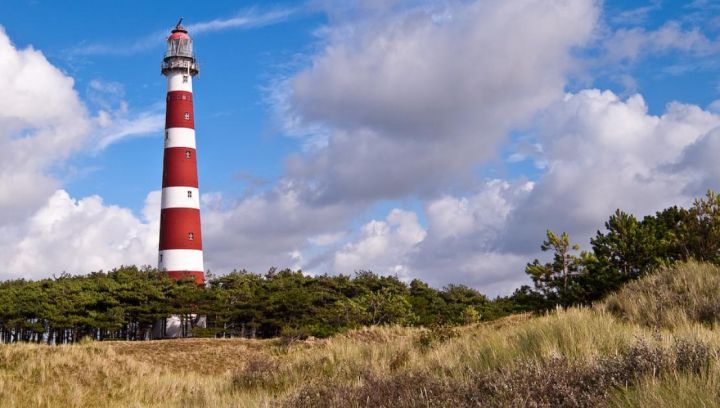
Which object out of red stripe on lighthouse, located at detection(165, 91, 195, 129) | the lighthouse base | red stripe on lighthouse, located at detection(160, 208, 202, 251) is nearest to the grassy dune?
red stripe on lighthouse, located at detection(160, 208, 202, 251)

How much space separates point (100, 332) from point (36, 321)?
6.36 meters

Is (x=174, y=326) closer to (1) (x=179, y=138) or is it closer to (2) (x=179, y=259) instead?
(2) (x=179, y=259)

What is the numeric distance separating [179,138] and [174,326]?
18038 mm

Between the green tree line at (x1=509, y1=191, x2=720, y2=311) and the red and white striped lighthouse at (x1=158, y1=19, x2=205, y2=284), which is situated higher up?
the red and white striped lighthouse at (x1=158, y1=19, x2=205, y2=284)

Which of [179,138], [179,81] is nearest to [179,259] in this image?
[179,138]

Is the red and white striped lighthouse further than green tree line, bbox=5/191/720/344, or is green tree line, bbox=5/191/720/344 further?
the red and white striped lighthouse

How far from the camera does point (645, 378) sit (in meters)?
6.11

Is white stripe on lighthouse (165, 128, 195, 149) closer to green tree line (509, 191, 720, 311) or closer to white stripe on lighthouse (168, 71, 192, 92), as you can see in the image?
white stripe on lighthouse (168, 71, 192, 92)

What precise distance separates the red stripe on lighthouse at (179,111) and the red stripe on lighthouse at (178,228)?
727 centimetres

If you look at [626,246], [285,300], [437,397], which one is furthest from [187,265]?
[437,397]

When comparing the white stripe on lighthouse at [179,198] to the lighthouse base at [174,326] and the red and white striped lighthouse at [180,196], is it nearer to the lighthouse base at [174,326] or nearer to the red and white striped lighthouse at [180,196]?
the red and white striped lighthouse at [180,196]

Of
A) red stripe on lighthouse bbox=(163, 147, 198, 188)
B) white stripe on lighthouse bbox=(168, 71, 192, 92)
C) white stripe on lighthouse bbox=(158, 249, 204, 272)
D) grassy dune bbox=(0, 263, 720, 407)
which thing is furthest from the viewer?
white stripe on lighthouse bbox=(168, 71, 192, 92)

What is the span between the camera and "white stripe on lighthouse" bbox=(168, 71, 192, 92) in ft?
175

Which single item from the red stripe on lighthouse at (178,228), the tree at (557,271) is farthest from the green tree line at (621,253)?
the red stripe on lighthouse at (178,228)
